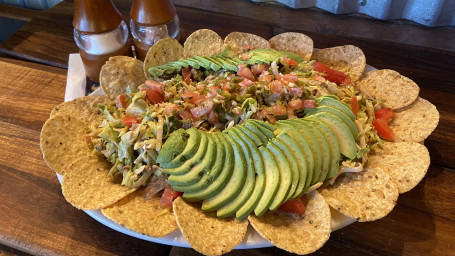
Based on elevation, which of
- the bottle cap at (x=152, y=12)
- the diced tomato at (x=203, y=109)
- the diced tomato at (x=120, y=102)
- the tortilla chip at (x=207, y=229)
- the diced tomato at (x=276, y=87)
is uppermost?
the bottle cap at (x=152, y=12)

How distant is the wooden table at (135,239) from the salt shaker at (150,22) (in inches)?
28.2

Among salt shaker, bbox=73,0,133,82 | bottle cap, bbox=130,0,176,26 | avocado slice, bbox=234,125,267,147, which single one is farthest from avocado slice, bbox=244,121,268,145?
salt shaker, bbox=73,0,133,82

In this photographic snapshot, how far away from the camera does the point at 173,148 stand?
6.62ft

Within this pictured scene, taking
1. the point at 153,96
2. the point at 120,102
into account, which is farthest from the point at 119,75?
the point at 153,96

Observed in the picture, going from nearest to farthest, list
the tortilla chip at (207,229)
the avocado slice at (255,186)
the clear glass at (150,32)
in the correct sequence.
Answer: the tortilla chip at (207,229) < the avocado slice at (255,186) < the clear glass at (150,32)

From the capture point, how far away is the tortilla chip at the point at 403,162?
2.05 metres

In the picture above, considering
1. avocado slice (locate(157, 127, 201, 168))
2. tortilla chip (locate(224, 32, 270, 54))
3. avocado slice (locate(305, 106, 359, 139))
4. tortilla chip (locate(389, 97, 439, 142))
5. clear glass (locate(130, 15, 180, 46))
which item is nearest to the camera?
avocado slice (locate(157, 127, 201, 168))

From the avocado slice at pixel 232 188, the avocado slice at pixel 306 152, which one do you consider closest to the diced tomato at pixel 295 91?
the avocado slice at pixel 306 152

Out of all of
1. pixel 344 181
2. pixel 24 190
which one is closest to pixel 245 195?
pixel 344 181

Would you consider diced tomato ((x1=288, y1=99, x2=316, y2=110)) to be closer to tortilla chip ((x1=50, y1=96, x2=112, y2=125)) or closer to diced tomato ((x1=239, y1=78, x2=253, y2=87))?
diced tomato ((x1=239, y1=78, x2=253, y2=87))

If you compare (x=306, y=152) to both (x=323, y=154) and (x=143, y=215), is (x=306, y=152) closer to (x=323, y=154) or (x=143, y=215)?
(x=323, y=154)

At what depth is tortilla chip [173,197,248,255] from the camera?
1.77m

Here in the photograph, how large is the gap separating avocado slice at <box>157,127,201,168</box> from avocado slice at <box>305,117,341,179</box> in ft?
2.18

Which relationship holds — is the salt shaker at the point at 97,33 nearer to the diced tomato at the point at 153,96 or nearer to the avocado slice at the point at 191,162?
the diced tomato at the point at 153,96
